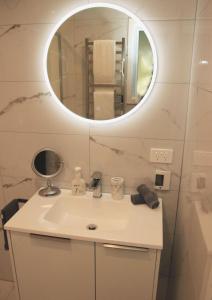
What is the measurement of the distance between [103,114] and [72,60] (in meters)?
0.33

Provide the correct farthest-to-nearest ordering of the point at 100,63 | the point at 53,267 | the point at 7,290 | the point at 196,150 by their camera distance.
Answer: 1. the point at 7,290
2. the point at 100,63
3. the point at 53,267
4. the point at 196,150

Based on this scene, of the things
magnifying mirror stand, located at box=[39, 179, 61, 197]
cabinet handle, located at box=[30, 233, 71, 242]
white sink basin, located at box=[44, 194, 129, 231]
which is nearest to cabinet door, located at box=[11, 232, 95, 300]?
cabinet handle, located at box=[30, 233, 71, 242]

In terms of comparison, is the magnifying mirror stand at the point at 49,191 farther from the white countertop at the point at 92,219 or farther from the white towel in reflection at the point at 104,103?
the white towel in reflection at the point at 104,103

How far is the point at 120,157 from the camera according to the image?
1389mm

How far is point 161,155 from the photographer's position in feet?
4.39

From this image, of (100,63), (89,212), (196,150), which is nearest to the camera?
(196,150)

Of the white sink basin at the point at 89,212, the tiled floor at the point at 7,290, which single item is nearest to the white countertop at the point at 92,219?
the white sink basin at the point at 89,212

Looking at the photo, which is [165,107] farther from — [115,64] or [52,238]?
[52,238]

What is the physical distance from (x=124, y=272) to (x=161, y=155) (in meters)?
0.62

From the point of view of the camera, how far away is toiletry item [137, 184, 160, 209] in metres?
1.27

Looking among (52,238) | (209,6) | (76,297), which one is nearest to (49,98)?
(52,238)

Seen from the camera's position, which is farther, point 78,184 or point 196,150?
point 78,184

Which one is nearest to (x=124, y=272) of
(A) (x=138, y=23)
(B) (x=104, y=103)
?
(B) (x=104, y=103)

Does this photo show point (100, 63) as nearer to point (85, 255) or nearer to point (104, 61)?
point (104, 61)
